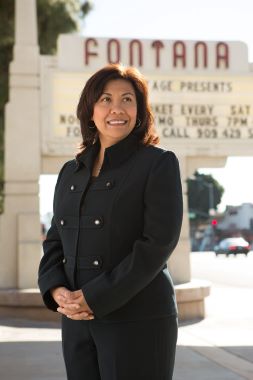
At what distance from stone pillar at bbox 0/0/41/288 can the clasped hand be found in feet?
23.9

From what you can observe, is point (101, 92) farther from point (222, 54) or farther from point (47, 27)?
point (47, 27)

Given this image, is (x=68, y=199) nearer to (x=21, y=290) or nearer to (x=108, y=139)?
(x=108, y=139)

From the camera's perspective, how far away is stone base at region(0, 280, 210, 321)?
9.26 meters

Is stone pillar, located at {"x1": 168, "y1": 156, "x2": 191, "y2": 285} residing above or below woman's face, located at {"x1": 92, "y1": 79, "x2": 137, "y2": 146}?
below

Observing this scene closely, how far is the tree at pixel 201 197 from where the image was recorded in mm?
92375

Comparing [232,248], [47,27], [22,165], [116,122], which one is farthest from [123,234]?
[232,248]

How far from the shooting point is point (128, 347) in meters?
2.39

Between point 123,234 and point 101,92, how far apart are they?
558mm

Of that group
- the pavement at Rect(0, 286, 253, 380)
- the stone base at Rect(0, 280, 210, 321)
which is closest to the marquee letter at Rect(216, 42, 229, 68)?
the stone base at Rect(0, 280, 210, 321)

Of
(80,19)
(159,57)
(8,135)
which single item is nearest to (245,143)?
(159,57)

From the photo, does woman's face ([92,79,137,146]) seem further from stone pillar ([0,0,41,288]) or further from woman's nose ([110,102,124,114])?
stone pillar ([0,0,41,288])

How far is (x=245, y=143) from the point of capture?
→ 34.1 feet

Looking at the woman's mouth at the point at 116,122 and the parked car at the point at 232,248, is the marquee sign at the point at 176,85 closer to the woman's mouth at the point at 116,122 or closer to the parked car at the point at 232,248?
the woman's mouth at the point at 116,122

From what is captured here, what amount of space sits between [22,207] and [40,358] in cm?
388
